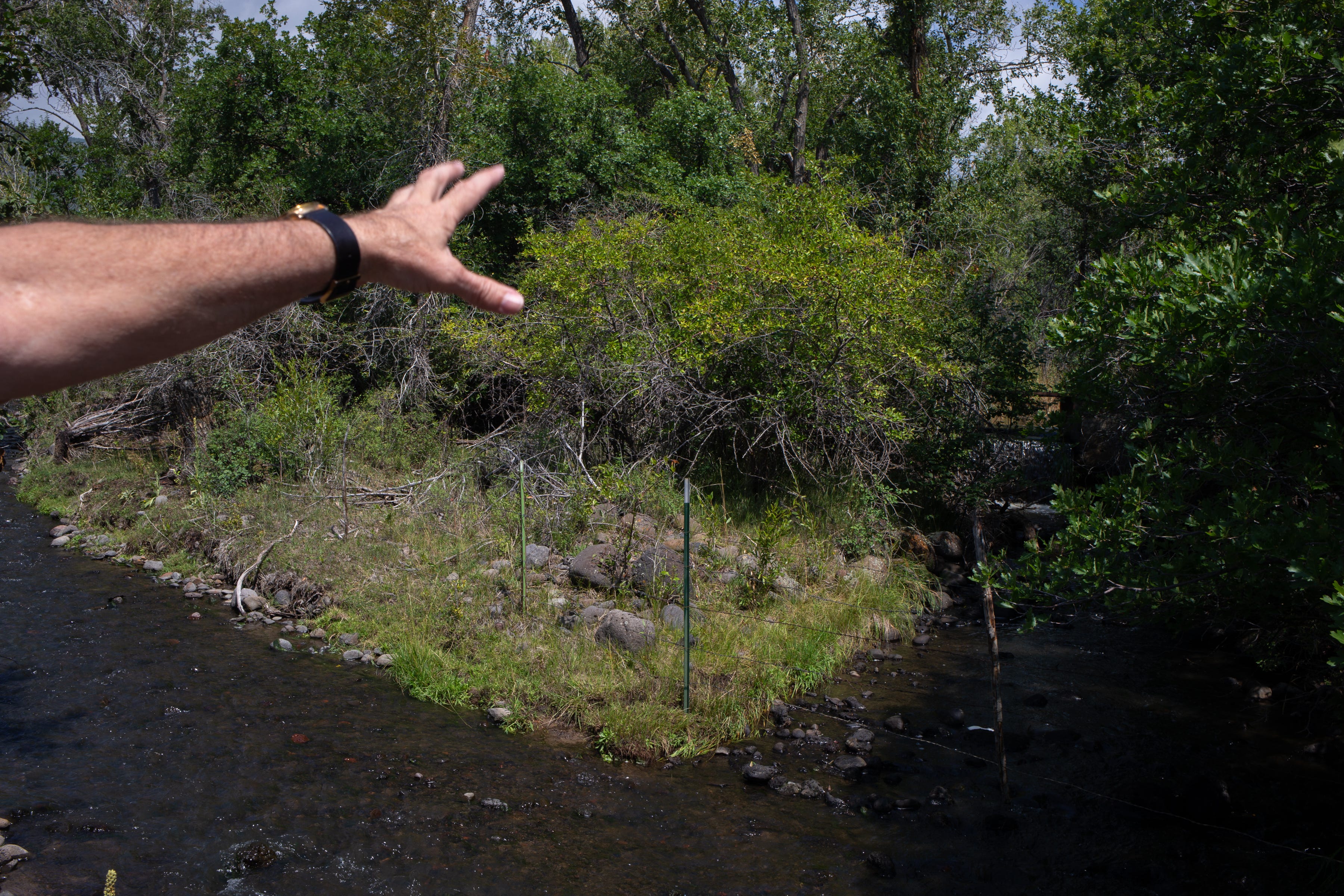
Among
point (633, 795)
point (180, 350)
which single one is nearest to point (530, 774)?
point (633, 795)

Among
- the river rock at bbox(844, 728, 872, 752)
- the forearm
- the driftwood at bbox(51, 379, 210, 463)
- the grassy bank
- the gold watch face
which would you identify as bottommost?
the river rock at bbox(844, 728, 872, 752)

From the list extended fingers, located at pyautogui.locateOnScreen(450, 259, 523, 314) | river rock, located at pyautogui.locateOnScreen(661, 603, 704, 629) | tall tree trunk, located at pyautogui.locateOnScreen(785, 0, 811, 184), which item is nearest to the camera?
extended fingers, located at pyautogui.locateOnScreen(450, 259, 523, 314)

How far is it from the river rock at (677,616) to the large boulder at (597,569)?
33.4 inches

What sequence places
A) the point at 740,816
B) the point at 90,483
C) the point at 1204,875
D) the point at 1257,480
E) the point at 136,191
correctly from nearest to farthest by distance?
the point at 1257,480 < the point at 1204,875 < the point at 740,816 < the point at 90,483 < the point at 136,191

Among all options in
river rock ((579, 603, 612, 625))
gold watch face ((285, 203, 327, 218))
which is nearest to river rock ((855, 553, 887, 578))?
river rock ((579, 603, 612, 625))

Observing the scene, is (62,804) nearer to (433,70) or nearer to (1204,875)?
(1204,875)

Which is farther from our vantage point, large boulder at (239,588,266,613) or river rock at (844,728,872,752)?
large boulder at (239,588,266,613)

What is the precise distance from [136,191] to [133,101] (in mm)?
5136

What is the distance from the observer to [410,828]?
577 centimetres

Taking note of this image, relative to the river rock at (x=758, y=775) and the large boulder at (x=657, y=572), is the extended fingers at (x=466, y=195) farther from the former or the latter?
the large boulder at (x=657, y=572)

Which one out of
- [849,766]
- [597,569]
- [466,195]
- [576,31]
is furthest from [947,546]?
[576,31]

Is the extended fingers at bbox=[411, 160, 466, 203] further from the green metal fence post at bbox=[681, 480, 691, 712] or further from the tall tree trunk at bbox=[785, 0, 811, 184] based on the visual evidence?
the tall tree trunk at bbox=[785, 0, 811, 184]

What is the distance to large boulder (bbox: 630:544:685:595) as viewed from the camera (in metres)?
9.02

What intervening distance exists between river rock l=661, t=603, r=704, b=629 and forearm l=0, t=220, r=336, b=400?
7.39m
